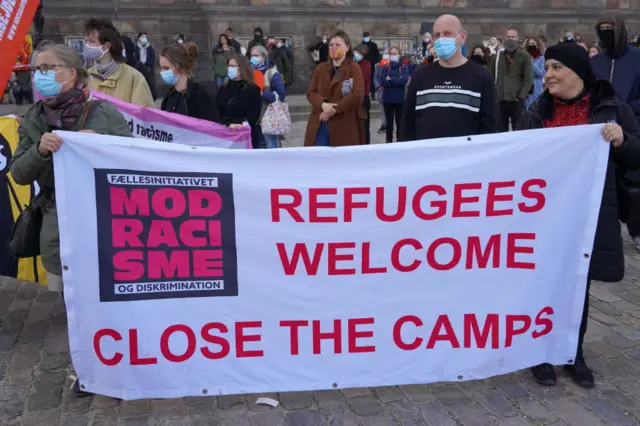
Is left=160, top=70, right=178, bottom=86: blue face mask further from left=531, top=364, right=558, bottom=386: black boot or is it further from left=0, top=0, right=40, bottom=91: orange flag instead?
left=531, top=364, right=558, bottom=386: black boot

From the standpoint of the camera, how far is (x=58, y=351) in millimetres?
4086

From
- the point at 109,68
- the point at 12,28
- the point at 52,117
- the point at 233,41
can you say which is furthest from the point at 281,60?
the point at 52,117

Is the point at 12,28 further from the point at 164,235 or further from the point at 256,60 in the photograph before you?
the point at 256,60

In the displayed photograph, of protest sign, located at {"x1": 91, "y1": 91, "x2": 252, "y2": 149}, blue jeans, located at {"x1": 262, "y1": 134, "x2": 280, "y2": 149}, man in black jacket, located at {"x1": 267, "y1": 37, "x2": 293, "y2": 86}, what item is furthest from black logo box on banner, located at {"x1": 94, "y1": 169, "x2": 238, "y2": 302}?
man in black jacket, located at {"x1": 267, "y1": 37, "x2": 293, "y2": 86}

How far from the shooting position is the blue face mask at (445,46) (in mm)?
4469

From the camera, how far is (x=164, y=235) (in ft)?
10.5

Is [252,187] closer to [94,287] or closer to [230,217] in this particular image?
[230,217]

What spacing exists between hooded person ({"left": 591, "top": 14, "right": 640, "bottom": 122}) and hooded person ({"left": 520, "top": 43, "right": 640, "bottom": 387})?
7.86 ft

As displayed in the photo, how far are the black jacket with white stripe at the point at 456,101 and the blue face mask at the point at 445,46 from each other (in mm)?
123

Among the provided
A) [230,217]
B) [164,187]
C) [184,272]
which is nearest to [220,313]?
[184,272]

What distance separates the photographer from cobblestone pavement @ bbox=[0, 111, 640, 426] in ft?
10.6

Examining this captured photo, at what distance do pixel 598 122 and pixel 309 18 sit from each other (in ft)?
55.1

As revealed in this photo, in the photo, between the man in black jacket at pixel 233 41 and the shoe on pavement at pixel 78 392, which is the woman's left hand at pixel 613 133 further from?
the man in black jacket at pixel 233 41

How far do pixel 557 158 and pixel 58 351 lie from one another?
3244mm
